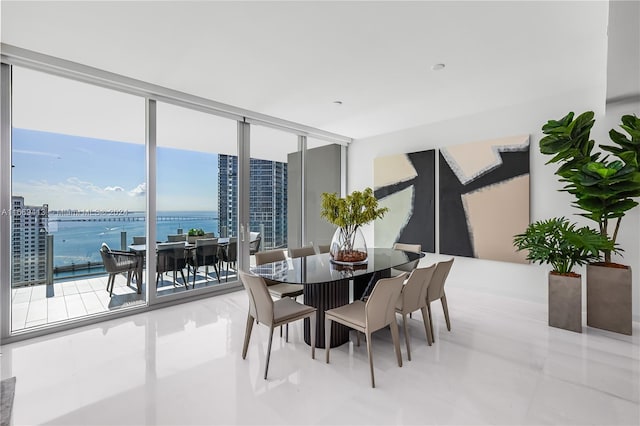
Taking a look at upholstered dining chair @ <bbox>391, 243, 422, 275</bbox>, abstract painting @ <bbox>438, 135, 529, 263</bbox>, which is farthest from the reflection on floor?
abstract painting @ <bbox>438, 135, 529, 263</bbox>

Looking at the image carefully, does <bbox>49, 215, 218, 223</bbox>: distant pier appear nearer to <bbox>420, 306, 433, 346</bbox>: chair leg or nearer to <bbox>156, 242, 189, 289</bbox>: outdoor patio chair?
<bbox>156, 242, 189, 289</bbox>: outdoor patio chair

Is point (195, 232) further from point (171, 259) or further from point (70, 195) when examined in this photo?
point (70, 195)

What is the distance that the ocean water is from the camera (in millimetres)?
3305

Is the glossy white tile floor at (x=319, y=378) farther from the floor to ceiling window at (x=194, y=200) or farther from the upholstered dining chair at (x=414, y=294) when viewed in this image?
the floor to ceiling window at (x=194, y=200)

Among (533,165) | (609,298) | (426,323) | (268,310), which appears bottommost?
(426,323)

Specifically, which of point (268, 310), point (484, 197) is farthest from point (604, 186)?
point (268, 310)

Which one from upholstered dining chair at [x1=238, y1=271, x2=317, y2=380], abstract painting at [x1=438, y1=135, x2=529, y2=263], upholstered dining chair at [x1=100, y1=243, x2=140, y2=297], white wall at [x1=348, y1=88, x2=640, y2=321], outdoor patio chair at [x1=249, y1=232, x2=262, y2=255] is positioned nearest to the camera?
upholstered dining chair at [x1=238, y1=271, x2=317, y2=380]

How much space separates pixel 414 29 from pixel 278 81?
1649 millimetres

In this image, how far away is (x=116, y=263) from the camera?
12.2 ft

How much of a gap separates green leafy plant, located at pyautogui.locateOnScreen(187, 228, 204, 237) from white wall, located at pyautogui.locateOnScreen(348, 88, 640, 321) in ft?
12.7

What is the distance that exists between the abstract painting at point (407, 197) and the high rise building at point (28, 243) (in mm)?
4679

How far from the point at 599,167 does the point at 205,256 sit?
15.9 ft

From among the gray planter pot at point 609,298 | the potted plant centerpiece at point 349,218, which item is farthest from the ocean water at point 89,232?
the gray planter pot at point 609,298

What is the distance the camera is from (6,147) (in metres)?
2.94
